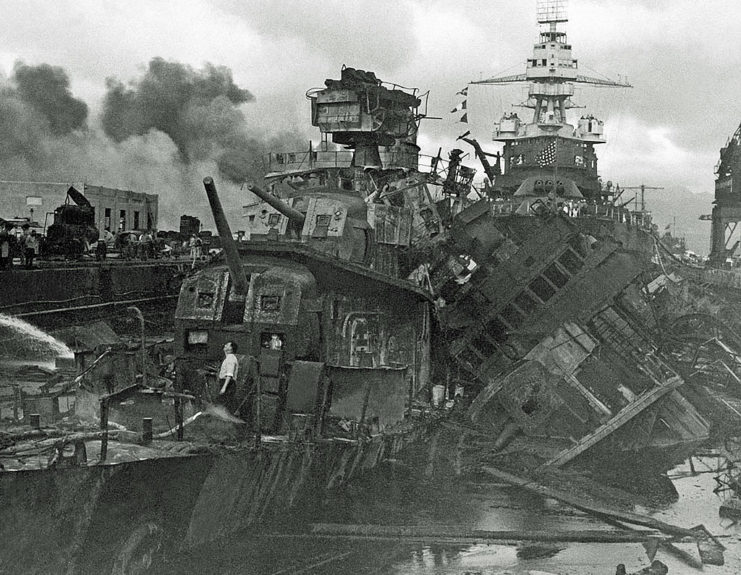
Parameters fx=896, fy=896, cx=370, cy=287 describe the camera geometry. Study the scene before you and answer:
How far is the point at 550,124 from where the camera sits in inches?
2579

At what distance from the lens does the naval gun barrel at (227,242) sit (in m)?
13.2

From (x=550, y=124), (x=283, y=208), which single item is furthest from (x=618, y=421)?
(x=550, y=124)

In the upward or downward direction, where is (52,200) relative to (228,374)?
upward

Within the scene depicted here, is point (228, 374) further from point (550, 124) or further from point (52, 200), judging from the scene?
point (550, 124)

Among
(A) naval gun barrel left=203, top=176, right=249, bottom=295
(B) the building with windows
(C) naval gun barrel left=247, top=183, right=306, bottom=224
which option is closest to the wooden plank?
(A) naval gun barrel left=203, top=176, right=249, bottom=295

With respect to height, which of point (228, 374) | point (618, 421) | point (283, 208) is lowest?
point (618, 421)

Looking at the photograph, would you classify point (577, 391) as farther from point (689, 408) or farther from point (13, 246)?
point (13, 246)

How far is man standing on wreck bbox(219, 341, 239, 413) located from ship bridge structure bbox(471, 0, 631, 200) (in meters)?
51.3

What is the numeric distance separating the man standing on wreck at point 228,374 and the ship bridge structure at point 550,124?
5127 cm

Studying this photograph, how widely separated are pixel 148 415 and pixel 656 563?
288 inches

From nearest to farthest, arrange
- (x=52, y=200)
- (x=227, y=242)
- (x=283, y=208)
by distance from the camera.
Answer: (x=227, y=242) → (x=283, y=208) → (x=52, y=200)

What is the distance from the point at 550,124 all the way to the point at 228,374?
185 ft

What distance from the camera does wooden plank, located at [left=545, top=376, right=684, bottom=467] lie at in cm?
1793

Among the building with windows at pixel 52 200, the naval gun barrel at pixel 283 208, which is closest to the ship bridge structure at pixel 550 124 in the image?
the building with windows at pixel 52 200
